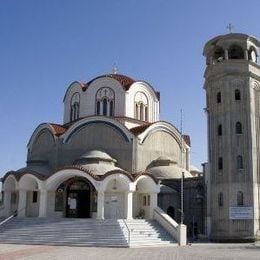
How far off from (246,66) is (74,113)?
14673mm

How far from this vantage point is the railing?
24734mm

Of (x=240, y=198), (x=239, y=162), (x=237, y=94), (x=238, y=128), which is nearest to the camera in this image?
(x=240, y=198)

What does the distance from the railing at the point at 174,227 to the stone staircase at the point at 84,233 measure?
0.31 meters

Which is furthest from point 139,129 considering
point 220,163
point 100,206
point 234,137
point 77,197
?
point 100,206

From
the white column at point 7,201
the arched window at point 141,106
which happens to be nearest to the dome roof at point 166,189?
the arched window at point 141,106

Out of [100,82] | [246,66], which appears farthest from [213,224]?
[100,82]

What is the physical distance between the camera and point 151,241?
2412cm

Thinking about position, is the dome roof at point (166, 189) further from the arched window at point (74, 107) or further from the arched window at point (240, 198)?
the arched window at point (74, 107)

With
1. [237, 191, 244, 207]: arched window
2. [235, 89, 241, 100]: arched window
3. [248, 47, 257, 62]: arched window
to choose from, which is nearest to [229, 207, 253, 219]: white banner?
[237, 191, 244, 207]: arched window

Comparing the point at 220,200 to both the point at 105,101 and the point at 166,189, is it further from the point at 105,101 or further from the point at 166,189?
the point at 105,101

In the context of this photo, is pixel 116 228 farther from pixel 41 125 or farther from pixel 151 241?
pixel 41 125

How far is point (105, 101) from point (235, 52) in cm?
1097

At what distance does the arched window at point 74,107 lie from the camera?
3672 cm

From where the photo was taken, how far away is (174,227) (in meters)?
25.4
